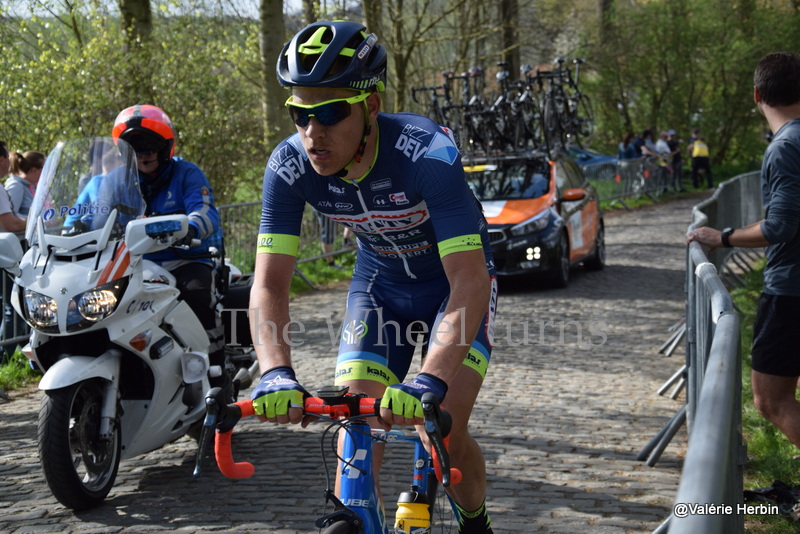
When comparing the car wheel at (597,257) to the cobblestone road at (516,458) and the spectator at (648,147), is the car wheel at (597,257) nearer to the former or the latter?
the cobblestone road at (516,458)

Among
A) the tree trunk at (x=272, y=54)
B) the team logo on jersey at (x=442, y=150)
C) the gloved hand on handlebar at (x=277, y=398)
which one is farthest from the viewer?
the tree trunk at (x=272, y=54)

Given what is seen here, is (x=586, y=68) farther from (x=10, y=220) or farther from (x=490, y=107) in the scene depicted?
(x=10, y=220)

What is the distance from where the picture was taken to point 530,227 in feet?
43.7

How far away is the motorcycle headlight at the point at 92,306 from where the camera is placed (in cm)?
515

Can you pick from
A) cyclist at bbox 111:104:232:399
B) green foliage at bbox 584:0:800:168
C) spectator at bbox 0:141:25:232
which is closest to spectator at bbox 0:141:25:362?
spectator at bbox 0:141:25:232

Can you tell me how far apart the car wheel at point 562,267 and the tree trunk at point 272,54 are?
570 cm

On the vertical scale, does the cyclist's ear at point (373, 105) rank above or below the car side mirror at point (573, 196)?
above

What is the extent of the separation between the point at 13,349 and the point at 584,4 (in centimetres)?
3686

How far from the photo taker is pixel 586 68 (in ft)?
116

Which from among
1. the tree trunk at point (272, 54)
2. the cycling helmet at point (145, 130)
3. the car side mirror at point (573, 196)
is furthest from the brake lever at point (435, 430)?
the tree trunk at point (272, 54)

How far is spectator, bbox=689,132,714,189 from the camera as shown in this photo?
1357 inches

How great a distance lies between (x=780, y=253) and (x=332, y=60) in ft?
8.93

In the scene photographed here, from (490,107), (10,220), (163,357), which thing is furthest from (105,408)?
(490,107)

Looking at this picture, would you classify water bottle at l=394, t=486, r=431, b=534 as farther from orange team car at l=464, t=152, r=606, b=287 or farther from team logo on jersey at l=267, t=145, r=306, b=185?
orange team car at l=464, t=152, r=606, b=287
